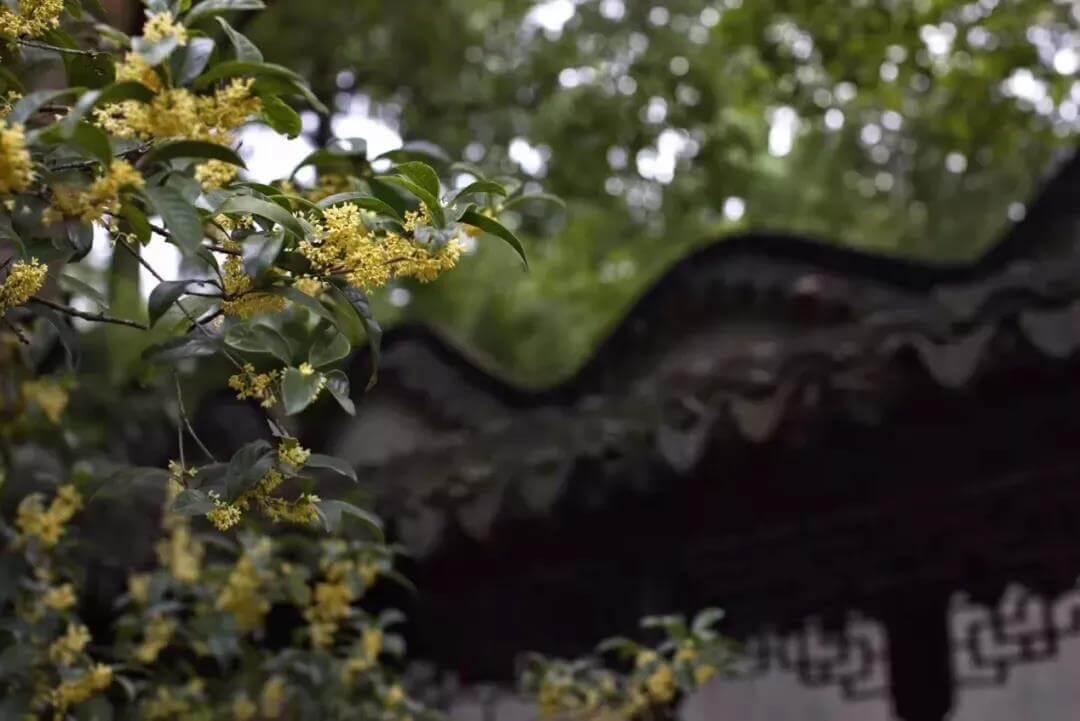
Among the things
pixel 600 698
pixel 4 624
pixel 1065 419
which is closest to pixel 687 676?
pixel 600 698

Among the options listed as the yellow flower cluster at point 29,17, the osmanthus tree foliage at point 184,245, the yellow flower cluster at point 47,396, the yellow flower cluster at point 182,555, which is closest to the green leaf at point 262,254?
the osmanthus tree foliage at point 184,245

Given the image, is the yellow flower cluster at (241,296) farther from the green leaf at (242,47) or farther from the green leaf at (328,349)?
the green leaf at (242,47)

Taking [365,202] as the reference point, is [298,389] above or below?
below

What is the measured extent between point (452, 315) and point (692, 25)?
2.81m

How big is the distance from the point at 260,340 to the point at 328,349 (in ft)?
0.26

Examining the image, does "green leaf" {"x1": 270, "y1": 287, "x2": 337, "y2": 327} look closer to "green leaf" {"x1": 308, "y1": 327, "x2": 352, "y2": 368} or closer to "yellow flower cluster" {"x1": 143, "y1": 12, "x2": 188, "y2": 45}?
"green leaf" {"x1": 308, "y1": 327, "x2": 352, "y2": 368}

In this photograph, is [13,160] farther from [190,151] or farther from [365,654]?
[365,654]

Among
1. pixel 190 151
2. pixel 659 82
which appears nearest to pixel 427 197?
pixel 190 151

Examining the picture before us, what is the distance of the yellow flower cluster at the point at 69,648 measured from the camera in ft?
7.72

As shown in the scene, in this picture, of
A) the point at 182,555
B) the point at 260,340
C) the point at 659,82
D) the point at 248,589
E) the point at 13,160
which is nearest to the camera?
the point at 13,160

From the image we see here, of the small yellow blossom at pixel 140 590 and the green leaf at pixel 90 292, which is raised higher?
the small yellow blossom at pixel 140 590

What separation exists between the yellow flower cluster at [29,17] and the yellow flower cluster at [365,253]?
0.36 metres

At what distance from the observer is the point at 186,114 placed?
1.28m

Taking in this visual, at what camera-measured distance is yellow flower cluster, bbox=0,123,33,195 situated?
4.03 ft
